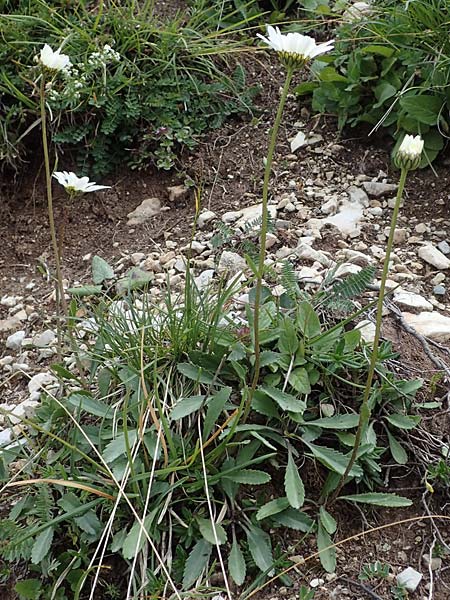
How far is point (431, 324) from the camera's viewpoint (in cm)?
222

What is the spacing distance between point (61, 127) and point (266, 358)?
5.08ft

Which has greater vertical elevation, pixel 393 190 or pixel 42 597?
pixel 393 190

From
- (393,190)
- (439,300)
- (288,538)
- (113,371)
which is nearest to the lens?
(288,538)

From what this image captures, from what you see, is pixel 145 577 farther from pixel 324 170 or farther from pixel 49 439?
pixel 324 170

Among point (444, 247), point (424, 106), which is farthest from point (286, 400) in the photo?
point (424, 106)

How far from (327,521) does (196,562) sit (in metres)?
0.30

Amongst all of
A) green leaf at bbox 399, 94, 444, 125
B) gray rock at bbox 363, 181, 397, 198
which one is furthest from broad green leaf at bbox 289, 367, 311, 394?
green leaf at bbox 399, 94, 444, 125

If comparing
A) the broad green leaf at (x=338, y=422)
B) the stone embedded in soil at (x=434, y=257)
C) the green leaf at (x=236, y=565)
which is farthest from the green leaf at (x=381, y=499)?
the stone embedded in soil at (x=434, y=257)

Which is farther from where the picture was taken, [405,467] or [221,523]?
[405,467]

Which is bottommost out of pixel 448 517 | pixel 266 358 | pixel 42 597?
pixel 42 597

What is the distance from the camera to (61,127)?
3045mm

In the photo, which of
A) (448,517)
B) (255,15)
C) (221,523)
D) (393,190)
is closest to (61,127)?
(255,15)

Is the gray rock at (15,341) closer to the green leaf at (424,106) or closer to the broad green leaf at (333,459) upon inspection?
the broad green leaf at (333,459)

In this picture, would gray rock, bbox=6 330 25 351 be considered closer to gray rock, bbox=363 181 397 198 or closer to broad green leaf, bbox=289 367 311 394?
broad green leaf, bbox=289 367 311 394
